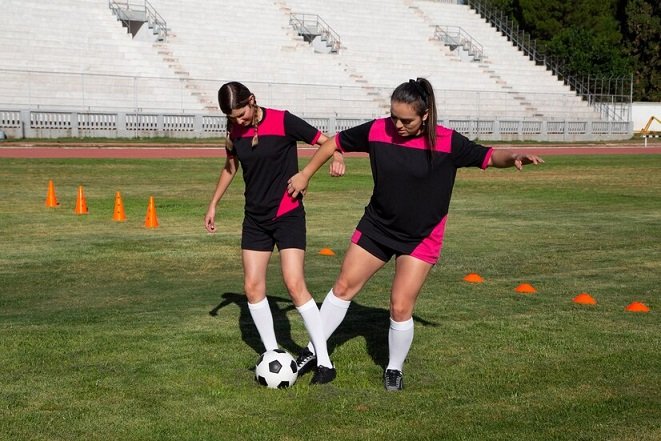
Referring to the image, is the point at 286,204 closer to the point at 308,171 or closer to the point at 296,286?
the point at 308,171

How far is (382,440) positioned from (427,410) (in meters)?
0.64

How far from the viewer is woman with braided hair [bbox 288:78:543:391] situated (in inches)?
255

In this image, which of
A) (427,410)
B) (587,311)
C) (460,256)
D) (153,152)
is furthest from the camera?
(153,152)

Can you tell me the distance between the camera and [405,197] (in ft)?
21.4

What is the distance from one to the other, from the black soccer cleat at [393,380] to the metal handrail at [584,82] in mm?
53370

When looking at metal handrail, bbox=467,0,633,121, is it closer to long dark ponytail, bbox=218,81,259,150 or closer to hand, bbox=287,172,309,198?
hand, bbox=287,172,309,198

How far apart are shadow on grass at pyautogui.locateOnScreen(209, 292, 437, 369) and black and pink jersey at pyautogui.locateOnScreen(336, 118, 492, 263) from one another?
1.12 metres

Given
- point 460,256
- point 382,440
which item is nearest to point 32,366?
point 382,440

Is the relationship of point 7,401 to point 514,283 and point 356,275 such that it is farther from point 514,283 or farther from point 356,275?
point 514,283

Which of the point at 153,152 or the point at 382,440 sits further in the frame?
the point at 153,152

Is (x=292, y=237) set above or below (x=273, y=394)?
above

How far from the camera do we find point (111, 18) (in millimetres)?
47156

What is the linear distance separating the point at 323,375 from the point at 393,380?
48 cm

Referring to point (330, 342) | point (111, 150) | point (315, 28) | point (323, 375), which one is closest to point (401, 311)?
point (323, 375)
